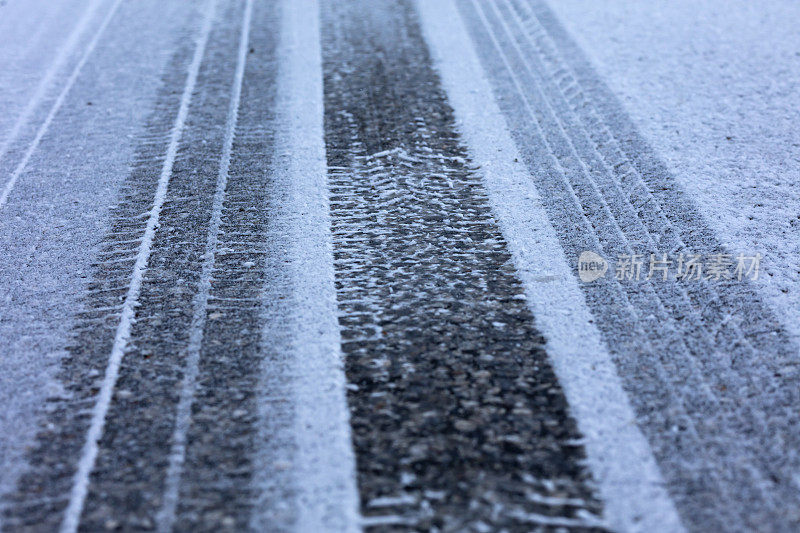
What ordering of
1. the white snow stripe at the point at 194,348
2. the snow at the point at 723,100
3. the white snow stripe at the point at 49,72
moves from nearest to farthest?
1. the white snow stripe at the point at 194,348
2. the snow at the point at 723,100
3. the white snow stripe at the point at 49,72

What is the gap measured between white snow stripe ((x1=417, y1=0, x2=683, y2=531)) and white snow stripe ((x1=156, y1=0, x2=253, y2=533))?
1410 millimetres

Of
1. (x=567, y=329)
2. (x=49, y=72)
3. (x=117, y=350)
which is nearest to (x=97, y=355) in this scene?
(x=117, y=350)

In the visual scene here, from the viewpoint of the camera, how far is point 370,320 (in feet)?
9.71

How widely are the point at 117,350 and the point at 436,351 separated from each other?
132 cm

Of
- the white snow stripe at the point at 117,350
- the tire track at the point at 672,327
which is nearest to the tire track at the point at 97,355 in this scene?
the white snow stripe at the point at 117,350

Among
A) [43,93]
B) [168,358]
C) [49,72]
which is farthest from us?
[49,72]

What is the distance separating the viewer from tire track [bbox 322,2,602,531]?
2232 mm

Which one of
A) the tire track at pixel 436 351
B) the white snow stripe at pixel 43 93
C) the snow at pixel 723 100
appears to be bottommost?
the snow at pixel 723 100

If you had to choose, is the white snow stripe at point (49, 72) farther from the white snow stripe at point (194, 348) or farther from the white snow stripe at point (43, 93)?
the white snow stripe at point (194, 348)

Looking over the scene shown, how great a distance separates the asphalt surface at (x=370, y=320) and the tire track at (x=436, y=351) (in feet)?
0.03

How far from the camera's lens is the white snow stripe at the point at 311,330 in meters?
2.24

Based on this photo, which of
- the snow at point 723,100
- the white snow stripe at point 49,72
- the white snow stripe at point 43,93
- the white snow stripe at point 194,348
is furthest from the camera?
the white snow stripe at point 49,72

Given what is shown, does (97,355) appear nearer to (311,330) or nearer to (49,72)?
(311,330)

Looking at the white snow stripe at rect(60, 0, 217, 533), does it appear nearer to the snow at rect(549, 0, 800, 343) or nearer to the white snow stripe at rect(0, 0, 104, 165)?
the white snow stripe at rect(0, 0, 104, 165)
